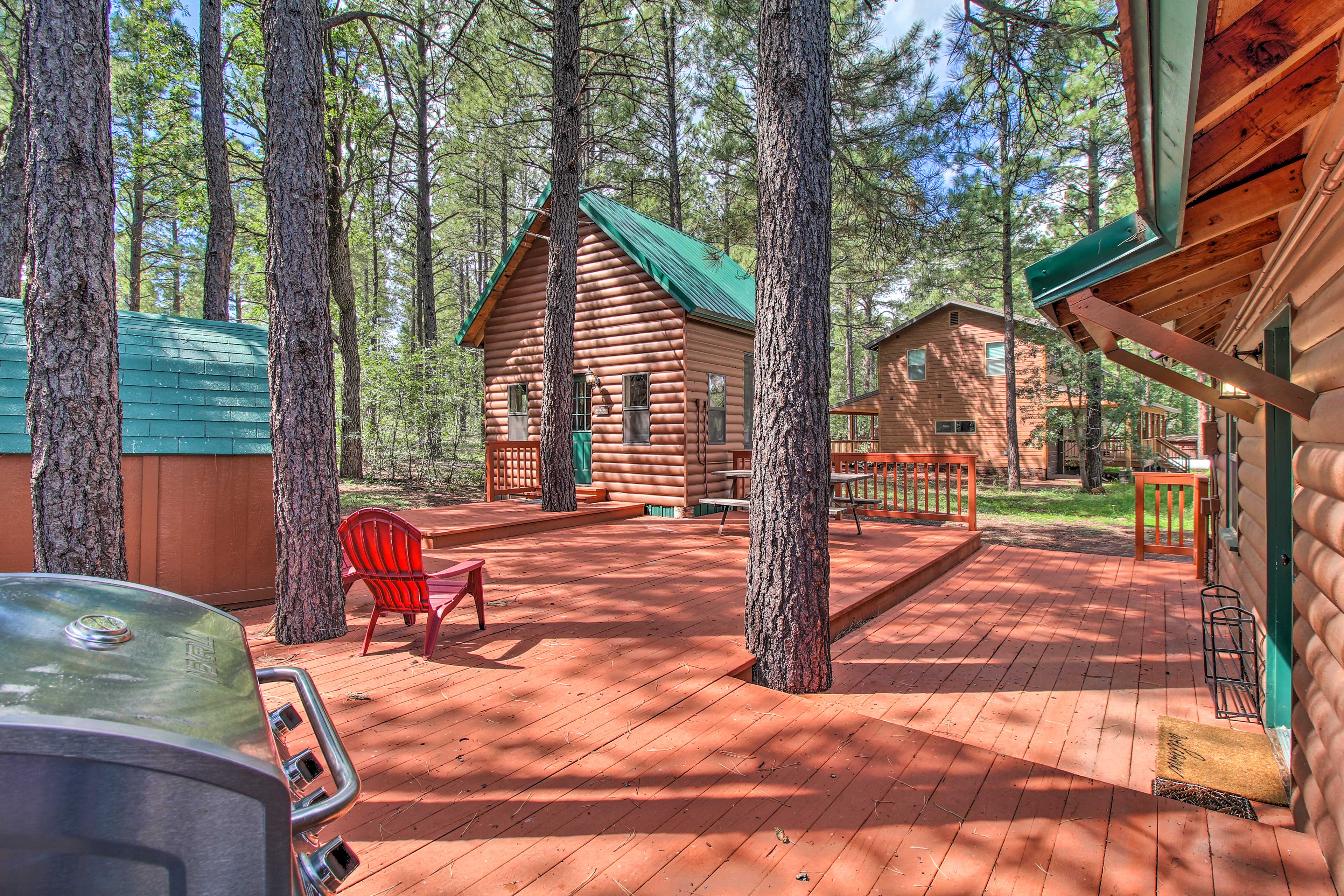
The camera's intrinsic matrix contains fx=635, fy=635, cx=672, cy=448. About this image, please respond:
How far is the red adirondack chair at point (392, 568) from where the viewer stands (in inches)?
136

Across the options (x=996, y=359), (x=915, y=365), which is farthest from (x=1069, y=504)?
(x=915, y=365)

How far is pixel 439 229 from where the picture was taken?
24891mm

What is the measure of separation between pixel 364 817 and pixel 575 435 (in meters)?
9.43

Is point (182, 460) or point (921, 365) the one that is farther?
point (921, 365)

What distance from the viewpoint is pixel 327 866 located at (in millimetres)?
990

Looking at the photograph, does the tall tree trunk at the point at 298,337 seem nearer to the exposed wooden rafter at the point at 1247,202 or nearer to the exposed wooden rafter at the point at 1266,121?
the exposed wooden rafter at the point at 1266,121

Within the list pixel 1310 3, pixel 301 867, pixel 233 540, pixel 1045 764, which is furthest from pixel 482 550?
pixel 1310 3

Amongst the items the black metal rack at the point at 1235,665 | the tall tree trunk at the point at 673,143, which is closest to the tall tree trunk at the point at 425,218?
the tall tree trunk at the point at 673,143

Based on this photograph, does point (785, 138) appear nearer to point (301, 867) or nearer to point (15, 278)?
point (301, 867)

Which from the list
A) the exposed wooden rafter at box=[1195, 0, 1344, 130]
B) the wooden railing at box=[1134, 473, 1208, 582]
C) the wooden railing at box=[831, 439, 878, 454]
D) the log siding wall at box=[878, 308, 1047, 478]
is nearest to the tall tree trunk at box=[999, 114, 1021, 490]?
the log siding wall at box=[878, 308, 1047, 478]

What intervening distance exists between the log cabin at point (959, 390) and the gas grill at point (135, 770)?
65.2ft

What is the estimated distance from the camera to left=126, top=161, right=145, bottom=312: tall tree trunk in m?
19.6

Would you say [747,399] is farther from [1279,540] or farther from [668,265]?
A: [1279,540]

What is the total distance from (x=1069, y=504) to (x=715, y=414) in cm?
861
